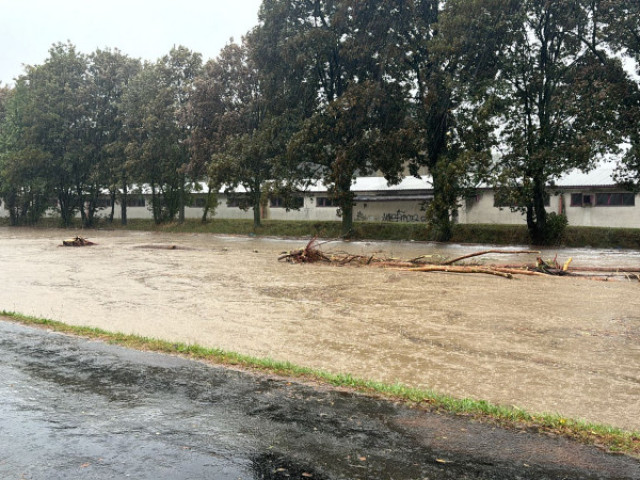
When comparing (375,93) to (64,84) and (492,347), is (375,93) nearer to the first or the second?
(492,347)

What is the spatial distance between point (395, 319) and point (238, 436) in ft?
26.4

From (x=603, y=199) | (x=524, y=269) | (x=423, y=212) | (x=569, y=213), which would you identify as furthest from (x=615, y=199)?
(x=524, y=269)

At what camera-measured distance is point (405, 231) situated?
41406 millimetres

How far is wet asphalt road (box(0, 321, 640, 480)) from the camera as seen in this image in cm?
445

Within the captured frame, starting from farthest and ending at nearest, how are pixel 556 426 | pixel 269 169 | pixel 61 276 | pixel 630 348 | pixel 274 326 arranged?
1. pixel 269 169
2. pixel 61 276
3. pixel 274 326
4. pixel 630 348
5. pixel 556 426

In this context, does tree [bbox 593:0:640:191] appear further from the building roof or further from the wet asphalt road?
the wet asphalt road

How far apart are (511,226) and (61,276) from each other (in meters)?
28.9

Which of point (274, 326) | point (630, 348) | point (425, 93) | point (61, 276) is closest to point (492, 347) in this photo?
point (630, 348)

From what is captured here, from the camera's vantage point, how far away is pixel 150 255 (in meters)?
29.2

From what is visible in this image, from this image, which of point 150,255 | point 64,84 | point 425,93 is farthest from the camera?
point 64,84

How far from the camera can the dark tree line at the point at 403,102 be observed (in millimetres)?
31156

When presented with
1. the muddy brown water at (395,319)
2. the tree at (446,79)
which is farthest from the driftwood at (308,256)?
the tree at (446,79)

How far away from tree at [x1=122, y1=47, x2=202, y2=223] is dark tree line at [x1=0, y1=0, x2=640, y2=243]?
0.14 meters

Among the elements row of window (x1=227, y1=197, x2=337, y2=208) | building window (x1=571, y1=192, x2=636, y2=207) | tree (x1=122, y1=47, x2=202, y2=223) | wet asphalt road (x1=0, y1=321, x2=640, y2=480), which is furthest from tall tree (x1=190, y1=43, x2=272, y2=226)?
wet asphalt road (x1=0, y1=321, x2=640, y2=480)
